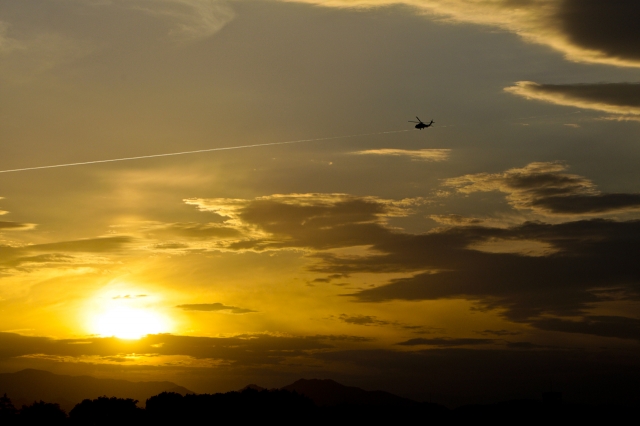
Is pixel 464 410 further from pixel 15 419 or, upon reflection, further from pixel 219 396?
pixel 15 419

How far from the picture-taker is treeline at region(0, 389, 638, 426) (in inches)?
6304

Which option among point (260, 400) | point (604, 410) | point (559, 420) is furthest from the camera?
point (260, 400)

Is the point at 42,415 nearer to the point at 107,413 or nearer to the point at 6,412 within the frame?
the point at 107,413

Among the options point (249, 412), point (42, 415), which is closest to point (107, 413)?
point (42, 415)

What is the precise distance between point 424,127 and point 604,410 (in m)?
70.7

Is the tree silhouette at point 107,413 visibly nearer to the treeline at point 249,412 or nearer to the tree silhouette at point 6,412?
the treeline at point 249,412

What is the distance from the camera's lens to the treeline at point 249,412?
160125 mm

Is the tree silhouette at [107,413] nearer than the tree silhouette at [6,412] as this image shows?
Yes

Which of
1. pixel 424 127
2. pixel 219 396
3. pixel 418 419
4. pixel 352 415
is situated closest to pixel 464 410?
pixel 418 419

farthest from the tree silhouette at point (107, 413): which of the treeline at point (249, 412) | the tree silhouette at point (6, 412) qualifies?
the tree silhouette at point (6, 412)

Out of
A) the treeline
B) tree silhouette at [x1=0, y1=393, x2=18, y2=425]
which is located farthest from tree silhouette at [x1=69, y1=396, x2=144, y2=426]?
tree silhouette at [x1=0, y1=393, x2=18, y2=425]

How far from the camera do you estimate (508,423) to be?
498ft

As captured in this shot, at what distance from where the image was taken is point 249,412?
165750mm

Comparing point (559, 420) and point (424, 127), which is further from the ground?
point (424, 127)
